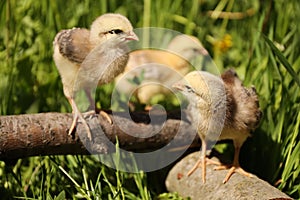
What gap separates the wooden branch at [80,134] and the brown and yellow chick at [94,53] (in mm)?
56

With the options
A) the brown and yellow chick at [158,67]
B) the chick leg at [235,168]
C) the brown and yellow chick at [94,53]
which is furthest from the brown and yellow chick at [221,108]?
the brown and yellow chick at [158,67]

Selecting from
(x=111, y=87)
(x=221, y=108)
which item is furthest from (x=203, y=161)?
(x=111, y=87)

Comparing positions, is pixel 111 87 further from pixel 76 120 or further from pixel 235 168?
pixel 235 168

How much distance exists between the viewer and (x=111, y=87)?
3.30 meters

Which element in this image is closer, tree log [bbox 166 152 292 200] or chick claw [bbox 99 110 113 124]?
tree log [bbox 166 152 292 200]

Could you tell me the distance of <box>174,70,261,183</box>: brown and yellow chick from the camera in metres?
2.53

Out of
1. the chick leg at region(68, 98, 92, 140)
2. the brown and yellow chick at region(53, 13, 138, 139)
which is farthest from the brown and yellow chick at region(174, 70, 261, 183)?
the chick leg at region(68, 98, 92, 140)

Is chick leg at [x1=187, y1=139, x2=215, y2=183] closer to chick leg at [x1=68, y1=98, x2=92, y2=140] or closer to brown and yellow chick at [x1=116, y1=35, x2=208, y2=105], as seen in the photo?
chick leg at [x1=68, y1=98, x2=92, y2=140]

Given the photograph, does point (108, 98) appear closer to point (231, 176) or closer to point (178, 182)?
point (178, 182)

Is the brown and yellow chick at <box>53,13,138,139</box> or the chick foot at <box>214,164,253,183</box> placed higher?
the brown and yellow chick at <box>53,13,138,139</box>

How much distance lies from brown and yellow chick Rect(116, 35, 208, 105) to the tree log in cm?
63

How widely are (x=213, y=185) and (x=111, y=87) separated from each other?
97cm

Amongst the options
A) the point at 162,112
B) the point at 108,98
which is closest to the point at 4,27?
the point at 108,98

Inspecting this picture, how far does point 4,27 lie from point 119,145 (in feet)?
3.56
